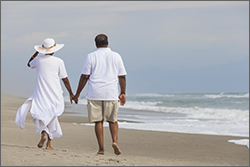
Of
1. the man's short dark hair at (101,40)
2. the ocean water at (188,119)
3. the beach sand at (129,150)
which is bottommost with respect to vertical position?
the ocean water at (188,119)

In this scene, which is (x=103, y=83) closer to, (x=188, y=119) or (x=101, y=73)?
(x=101, y=73)

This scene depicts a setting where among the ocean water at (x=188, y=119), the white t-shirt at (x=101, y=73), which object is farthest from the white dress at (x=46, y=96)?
the ocean water at (x=188, y=119)

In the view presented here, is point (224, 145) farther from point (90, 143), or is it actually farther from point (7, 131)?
point (7, 131)

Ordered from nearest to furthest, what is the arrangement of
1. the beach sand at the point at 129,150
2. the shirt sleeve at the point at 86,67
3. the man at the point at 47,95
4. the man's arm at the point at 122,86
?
the beach sand at the point at 129,150
the shirt sleeve at the point at 86,67
the man's arm at the point at 122,86
the man at the point at 47,95

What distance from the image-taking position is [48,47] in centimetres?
615

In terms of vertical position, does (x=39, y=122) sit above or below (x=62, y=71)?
below

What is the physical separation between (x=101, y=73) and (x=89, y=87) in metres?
0.29

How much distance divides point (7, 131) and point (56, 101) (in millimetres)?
A: 3866

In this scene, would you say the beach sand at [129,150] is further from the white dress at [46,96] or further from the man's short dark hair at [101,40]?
the man's short dark hair at [101,40]

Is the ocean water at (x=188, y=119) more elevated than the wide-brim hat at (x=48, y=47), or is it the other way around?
the wide-brim hat at (x=48, y=47)

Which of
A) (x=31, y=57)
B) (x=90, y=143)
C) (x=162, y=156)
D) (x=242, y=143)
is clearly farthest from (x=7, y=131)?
(x=242, y=143)

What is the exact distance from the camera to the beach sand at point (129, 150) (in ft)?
15.6

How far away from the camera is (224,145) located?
8.95 meters

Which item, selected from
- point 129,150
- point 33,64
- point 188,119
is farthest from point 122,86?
point 188,119
